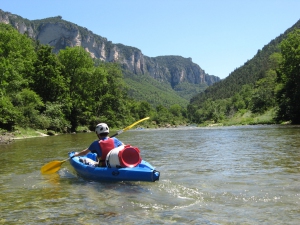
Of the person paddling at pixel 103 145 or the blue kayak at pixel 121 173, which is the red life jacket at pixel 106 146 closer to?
the person paddling at pixel 103 145

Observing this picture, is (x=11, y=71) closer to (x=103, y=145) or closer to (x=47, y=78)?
(x=47, y=78)

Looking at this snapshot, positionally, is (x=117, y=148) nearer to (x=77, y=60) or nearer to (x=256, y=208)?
(x=256, y=208)

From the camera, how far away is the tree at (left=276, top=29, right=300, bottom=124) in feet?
119

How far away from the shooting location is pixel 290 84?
126 ft

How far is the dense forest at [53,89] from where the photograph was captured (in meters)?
26.9

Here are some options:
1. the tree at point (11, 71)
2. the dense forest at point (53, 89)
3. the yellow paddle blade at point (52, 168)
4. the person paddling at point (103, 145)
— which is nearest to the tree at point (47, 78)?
the dense forest at point (53, 89)

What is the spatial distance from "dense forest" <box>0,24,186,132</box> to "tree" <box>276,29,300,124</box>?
78.0ft

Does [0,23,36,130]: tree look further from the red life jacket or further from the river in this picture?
the red life jacket

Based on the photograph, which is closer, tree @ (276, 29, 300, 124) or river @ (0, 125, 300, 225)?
river @ (0, 125, 300, 225)

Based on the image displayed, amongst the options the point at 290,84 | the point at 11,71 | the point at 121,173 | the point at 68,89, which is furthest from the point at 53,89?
the point at 121,173

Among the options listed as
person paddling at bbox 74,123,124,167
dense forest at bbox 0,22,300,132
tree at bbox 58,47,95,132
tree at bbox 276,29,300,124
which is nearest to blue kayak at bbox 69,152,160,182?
person paddling at bbox 74,123,124,167

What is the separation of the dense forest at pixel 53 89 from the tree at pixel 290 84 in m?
23.8

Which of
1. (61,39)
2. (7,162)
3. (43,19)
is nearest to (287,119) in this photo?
(7,162)

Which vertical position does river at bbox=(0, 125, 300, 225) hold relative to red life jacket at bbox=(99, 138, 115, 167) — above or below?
below
